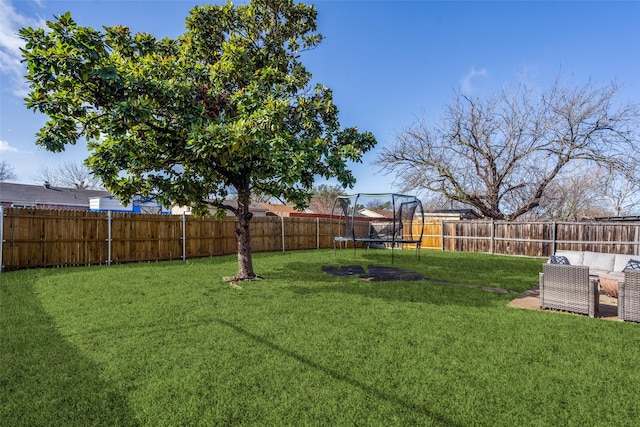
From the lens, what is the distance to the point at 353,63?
36.5 feet

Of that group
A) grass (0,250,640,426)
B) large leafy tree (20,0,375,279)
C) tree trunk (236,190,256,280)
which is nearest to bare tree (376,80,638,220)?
large leafy tree (20,0,375,279)

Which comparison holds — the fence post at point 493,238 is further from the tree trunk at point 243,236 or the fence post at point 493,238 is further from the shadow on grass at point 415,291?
the tree trunk at point 243,236

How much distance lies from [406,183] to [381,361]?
14.9 meters

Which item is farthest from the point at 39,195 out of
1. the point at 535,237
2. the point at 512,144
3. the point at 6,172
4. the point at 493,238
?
the point at 535,237

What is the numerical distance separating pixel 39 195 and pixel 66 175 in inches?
575

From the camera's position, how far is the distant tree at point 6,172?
28125 millimetres

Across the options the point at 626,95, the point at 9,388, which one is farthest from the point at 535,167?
the point at 9,388

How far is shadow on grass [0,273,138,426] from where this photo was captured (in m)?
2.05

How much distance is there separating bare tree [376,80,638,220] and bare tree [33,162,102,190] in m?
31.2

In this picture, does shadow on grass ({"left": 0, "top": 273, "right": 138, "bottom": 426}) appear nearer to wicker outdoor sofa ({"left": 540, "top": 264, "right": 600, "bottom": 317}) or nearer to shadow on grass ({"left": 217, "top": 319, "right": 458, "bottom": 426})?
shadow on grass ({"left": 217, "top": 319, "right": 458, "bottom": 426})

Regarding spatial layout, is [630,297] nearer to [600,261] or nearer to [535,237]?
[600,261]

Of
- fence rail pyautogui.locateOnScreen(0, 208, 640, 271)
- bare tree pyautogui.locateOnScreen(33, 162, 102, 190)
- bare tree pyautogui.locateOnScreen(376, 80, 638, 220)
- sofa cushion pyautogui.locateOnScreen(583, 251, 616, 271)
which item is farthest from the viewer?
bare tree pyautogui.locateOnScreen(33, 162, 102, 190)

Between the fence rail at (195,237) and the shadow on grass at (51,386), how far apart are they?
5596mm

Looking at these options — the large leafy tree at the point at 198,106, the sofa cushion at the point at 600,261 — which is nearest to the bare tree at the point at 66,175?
the large leafy tree at the point at 198,106
